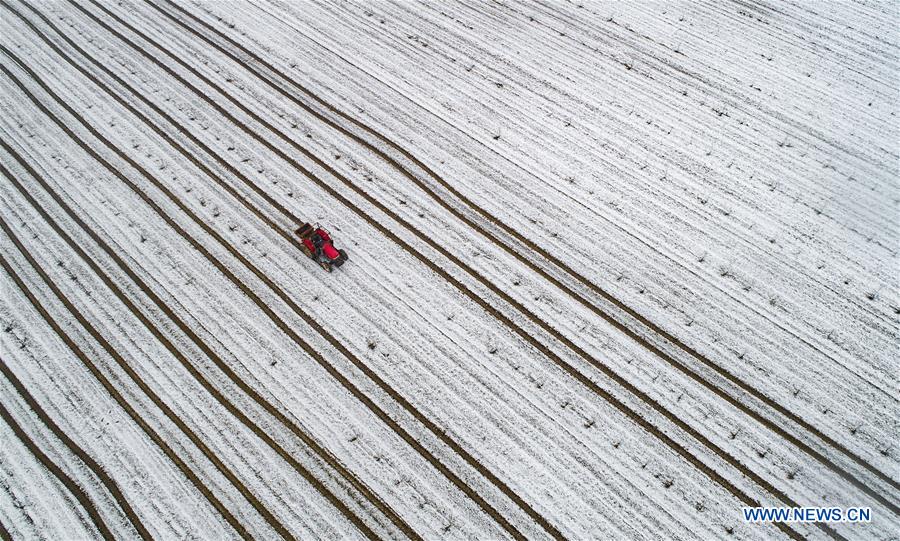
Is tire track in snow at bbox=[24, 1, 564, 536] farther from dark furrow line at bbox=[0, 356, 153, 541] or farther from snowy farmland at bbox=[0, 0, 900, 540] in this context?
dark furrow line at bbox=[0, 356, 153, 541]

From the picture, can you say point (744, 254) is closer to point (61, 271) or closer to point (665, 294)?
point (665, 294)

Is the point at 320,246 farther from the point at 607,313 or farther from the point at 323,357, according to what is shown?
the point at 607,313

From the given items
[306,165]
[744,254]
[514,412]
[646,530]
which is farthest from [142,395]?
[744,254]

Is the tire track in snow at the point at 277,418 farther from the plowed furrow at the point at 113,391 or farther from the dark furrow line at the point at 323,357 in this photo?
the plowed furrow at the point at 113,391

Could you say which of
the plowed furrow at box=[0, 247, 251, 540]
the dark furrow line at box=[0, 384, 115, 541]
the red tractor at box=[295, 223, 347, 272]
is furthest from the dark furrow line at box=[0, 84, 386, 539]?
the red tractor at box=[295, 223, 347, 272]

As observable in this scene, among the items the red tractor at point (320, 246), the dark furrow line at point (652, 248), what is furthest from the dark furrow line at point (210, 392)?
the dark furrow line at point (652, 248)

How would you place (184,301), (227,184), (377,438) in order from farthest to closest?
1. (227,184)
2. (184,301)
3. (377,438)
